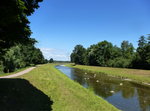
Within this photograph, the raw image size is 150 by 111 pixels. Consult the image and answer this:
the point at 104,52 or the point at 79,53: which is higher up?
the point at 79,53

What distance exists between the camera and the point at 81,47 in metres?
97.1

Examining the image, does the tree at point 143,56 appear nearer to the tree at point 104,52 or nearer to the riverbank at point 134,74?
the riverbank at point 134,74

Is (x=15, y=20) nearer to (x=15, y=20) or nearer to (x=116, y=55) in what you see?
(x=15, y=20)

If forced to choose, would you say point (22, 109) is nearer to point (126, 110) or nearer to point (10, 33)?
point (10, 33)

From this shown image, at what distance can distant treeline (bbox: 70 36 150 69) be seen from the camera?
43.0 m

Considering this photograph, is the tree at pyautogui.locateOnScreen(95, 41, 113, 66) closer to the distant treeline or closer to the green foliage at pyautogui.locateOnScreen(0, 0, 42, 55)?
the distant treeline

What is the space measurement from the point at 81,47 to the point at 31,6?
89.8 metres

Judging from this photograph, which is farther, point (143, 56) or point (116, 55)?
point (116, 55)

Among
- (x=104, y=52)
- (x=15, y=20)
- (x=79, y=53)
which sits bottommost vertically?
(x=15, y=20)

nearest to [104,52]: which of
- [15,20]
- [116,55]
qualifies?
[116,55]

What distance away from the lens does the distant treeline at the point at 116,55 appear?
43000mm

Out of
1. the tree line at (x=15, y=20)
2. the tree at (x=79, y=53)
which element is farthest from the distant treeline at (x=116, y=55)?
the tree line at (x=15, y=20)

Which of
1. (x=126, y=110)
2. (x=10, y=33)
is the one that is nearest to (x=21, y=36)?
(x=10, y=33)

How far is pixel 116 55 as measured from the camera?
64.0 m
